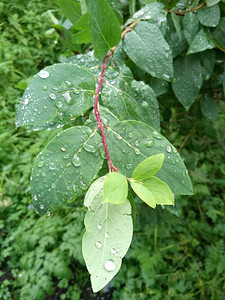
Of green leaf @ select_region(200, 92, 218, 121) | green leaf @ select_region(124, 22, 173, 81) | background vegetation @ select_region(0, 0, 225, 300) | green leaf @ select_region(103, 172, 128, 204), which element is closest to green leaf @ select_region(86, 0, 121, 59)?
green leaf @ select_region(124, 22, 173, 81)

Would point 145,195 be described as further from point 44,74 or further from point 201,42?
point 201,42

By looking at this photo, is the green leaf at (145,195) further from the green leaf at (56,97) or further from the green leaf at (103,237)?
the green leaf at (56,97)

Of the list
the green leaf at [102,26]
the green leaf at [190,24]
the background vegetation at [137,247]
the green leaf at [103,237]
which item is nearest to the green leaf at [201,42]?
the green leaf at [190,24]

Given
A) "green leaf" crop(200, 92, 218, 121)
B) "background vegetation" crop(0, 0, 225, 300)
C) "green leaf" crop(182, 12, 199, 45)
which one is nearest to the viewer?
"green leaf" crop(182, 12, 199, 45)

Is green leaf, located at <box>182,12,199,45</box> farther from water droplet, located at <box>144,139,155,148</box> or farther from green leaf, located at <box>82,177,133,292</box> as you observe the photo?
green leaf, located at <box>82,177,133,292</box>

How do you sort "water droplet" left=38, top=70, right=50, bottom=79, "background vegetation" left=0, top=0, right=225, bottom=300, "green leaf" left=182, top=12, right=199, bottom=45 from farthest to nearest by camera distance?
"background vegetation" left=0, top=0, right=225, bottom=300
"green leaf" left=182, top=12, right=199, bottom=45
"water droplet" left=38, top=70, right=50, bottom=79

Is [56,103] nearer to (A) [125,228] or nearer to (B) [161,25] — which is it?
(A) [125,228]

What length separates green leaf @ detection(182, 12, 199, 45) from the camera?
0.62 metres

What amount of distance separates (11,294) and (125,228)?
6.15 ft

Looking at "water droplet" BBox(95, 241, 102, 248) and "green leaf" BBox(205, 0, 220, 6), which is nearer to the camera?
"water droplet" BBox(95, 241, 102, 248)

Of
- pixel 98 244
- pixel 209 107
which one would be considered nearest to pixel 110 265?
pixel 98 244

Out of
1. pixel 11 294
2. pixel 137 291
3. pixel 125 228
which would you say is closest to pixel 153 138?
pixel 125 228

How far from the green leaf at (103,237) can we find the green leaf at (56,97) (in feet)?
0.41

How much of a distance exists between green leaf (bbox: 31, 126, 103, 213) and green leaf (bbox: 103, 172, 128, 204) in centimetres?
6
